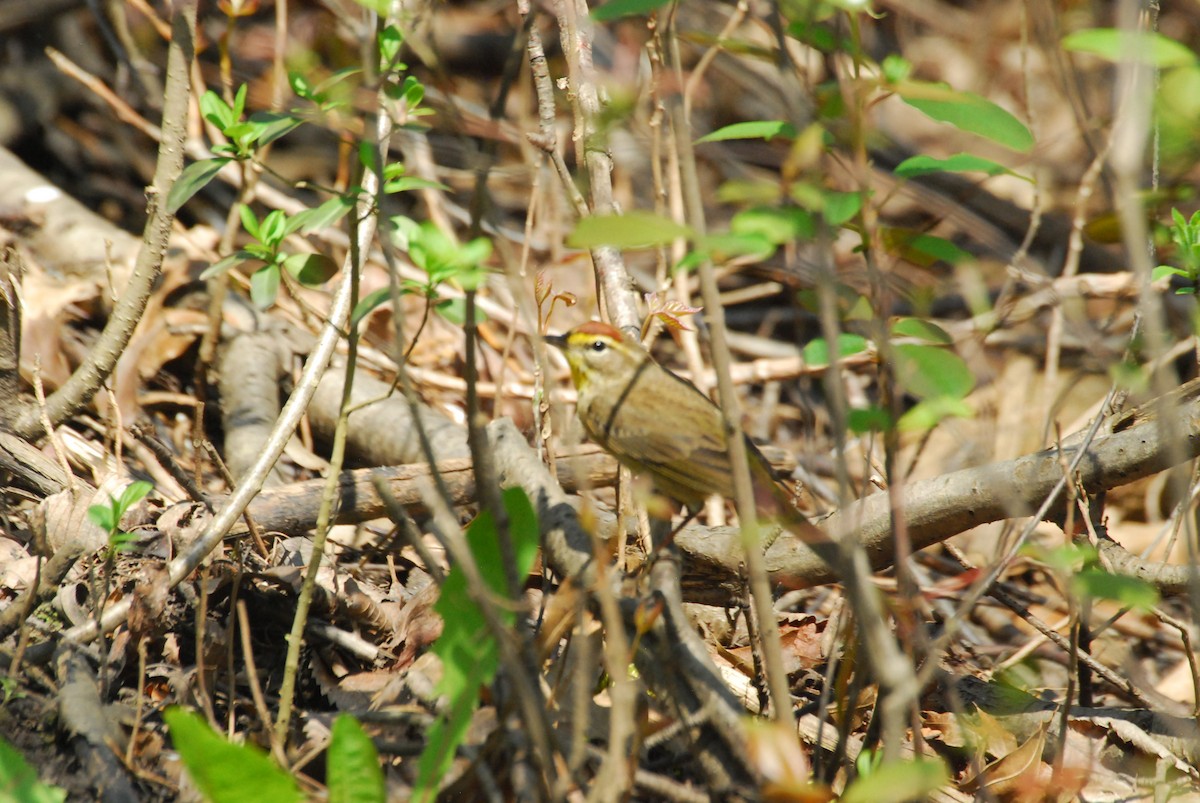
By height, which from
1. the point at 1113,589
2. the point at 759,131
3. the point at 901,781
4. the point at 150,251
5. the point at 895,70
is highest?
the point at 895,70

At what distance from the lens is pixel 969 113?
1866mm

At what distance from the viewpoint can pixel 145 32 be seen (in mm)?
6395

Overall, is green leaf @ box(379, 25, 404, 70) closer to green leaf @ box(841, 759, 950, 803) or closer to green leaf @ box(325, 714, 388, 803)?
green leaf @ box(325, 714, 388, 803)

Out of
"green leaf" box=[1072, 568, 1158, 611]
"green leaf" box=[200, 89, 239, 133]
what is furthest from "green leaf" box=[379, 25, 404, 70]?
"green leaf" box=[1072, 568, 1158, 611]

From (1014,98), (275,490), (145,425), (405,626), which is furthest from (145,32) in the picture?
(1014,98)

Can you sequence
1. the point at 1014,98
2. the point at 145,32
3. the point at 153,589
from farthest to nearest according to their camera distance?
the point at 1014,98 → the point at 145,32 → the point at 153,589

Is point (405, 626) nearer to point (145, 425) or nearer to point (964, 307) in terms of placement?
point (145, 425)

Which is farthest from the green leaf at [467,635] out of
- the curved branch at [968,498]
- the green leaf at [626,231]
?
the curved branch at [968,498]

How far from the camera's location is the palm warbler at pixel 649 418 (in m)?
3.90

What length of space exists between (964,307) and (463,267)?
5.99 meters

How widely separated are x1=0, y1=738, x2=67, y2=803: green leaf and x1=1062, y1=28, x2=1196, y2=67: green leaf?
2.26 metres

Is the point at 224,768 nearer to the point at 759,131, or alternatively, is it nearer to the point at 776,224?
the point at 776,224

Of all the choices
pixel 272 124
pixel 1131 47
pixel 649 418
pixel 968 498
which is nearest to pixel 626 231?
pixel 1131 47

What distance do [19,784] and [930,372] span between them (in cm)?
184
